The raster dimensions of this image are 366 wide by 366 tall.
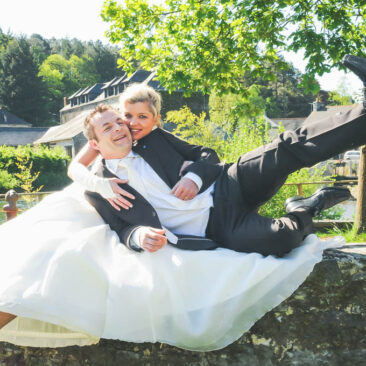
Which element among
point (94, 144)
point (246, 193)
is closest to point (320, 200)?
point (246, 193)

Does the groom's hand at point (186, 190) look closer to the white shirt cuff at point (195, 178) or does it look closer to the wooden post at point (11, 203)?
the white shirt cuff at point (195, 178)

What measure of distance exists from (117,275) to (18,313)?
19.2 inches

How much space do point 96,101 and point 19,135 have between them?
1218cm

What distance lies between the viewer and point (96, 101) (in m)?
63.1

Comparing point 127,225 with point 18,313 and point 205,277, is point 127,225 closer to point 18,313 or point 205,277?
point 205,277

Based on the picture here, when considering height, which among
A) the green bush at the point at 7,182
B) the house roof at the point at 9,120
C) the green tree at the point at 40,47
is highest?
the green tree at the point at 40,47

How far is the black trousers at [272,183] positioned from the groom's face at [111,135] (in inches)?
26.4

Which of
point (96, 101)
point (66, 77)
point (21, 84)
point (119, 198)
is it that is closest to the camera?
point (119, 198)

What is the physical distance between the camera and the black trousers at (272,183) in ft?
7.77

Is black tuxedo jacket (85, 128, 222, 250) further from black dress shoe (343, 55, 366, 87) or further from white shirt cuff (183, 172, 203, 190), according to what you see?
black dress shoe (343, 55, 366, 87)

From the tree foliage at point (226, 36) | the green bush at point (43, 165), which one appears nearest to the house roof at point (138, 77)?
the green bush at point (43, 165)

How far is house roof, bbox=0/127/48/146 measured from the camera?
57.0m

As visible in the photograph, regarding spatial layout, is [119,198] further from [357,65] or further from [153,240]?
[357,65]

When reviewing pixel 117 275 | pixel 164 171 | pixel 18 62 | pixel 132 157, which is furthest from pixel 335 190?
pixel 18 62
